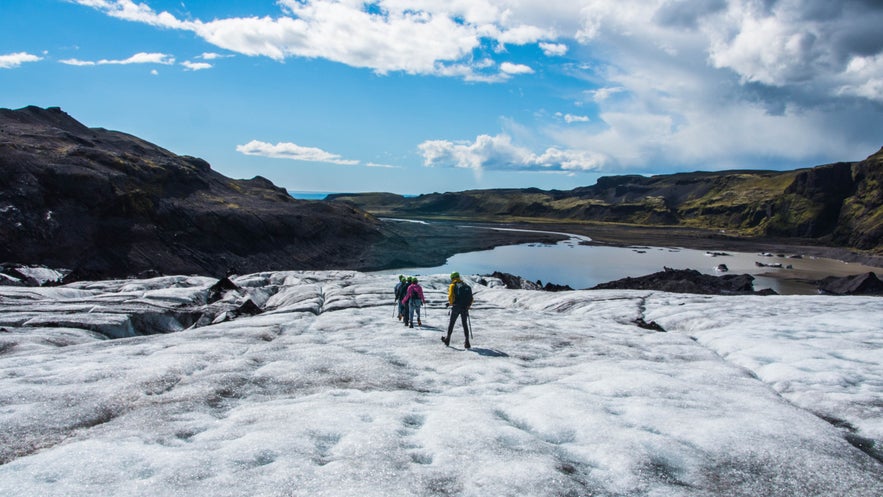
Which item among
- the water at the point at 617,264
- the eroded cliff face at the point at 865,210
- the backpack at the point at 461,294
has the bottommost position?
the water at the point at 617,264

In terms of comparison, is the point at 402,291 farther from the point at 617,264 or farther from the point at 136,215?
the point at 617,264

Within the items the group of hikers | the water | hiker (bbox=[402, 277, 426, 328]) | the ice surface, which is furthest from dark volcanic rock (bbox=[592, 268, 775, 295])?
hiker (bbox=[402, 277, 426, 328])

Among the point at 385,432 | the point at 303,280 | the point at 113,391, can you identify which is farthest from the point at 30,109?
the point at 385,432

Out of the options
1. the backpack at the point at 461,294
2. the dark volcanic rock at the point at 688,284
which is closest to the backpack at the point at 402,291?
the backpack at the point at 461,294

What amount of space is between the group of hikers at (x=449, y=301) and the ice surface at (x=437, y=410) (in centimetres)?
98

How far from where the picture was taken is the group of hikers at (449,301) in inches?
801

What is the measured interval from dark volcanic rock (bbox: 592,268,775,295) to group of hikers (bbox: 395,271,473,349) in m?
35.8

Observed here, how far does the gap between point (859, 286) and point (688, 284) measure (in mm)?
22638

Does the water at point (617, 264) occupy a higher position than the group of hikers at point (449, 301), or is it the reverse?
the group of hikers at point (449, 301)

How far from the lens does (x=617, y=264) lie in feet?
346

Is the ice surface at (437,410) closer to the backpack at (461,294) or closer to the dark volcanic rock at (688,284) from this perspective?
the backpack at (461,294)

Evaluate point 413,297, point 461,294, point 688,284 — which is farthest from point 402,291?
point 688,284

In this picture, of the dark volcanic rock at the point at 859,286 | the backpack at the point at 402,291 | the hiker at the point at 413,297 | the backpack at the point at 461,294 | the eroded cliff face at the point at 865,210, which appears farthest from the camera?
the eroded cliff face at the point at 865,210

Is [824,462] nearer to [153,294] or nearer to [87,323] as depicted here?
[87,323]
